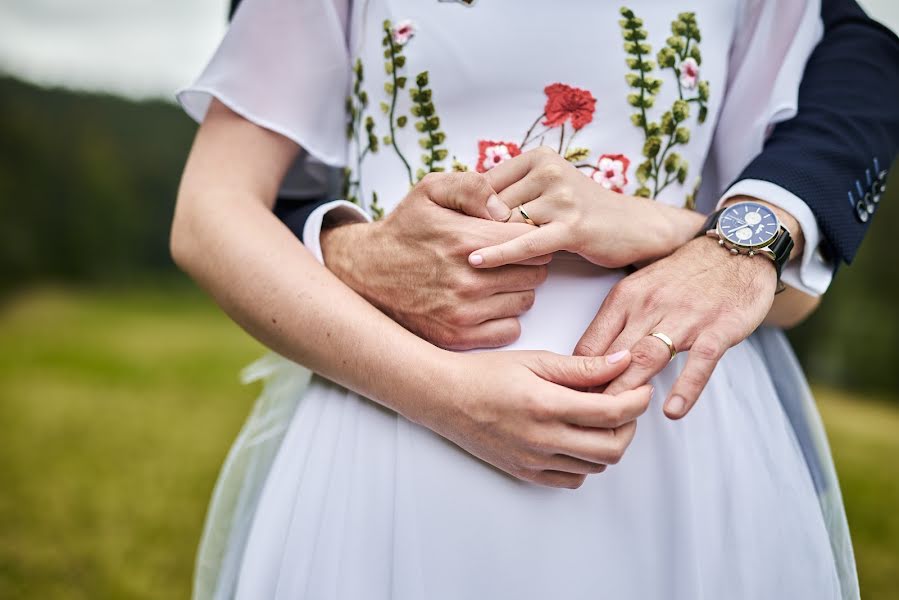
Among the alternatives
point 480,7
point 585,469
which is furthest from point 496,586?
point 480,7

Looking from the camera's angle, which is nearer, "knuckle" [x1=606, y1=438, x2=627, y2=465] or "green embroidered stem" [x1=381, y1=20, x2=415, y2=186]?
"knuckle" [x1=606, y1=438, x2=627, y2=465]

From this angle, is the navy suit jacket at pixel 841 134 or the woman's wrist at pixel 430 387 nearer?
the woman's wrist at pixel 430 387

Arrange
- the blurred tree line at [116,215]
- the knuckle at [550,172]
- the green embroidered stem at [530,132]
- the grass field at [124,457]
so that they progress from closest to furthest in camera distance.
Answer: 1. the knuckle at [550,172]
2. the green embroidered stem at [530,132]
3. the grass field at [124,457]
4. the blurred tree line at [116,215]

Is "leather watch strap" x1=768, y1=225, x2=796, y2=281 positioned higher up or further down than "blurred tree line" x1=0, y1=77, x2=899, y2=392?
higher up

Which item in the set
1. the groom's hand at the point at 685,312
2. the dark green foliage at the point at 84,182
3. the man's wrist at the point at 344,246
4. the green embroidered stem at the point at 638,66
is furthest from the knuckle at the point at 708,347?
the dark green foliage at the point at 84,182

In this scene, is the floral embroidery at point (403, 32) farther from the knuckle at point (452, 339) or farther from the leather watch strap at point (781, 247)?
the leather watch strap at point (781, 247)

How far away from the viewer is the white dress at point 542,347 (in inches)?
35.2

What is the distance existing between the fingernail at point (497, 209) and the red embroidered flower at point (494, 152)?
0.12m

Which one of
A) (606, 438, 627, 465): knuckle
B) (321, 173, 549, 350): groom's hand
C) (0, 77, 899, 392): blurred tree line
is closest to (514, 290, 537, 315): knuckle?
(321, 173, 549, 350): groom's hand

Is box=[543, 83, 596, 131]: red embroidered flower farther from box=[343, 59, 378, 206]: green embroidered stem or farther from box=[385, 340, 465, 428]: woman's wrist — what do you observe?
box=[385, 340, 465, 428]: woman's wrist

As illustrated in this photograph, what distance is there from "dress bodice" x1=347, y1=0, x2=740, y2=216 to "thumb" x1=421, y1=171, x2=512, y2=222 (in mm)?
125

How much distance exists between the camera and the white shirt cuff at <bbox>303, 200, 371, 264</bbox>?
104cm

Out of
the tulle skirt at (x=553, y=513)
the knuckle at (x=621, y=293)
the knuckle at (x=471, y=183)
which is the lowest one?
the tulle skirt at (x=553, y=513)

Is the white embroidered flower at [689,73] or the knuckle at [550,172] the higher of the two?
the white embroidered flower at [689,73]
